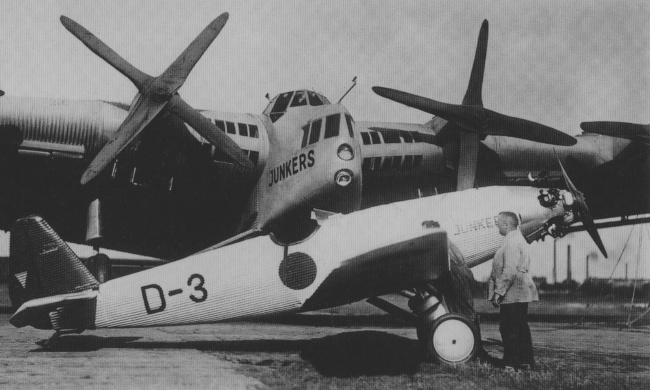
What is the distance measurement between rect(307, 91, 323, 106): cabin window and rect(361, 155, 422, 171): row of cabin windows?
6.90 feet

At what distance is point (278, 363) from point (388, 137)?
415 inches

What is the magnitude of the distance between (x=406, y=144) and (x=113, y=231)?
28.8 ft

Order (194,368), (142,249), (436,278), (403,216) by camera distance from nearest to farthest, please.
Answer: (194,368) < (436,278) < (403,216) < (142,249)

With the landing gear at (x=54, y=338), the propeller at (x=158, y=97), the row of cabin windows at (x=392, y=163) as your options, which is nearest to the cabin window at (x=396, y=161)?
the row of cabin windows at (x=392, y=163)

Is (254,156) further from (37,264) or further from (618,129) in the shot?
(618,129)

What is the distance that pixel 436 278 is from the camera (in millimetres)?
8031

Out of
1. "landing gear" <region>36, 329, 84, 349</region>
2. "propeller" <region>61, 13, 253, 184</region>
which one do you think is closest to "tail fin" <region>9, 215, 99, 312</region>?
"landing gear" <region>36, 329, 84, 349</region>

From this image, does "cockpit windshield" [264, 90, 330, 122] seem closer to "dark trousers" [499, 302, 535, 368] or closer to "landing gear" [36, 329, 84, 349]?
"landing gear" [36, 329, 84, 349]

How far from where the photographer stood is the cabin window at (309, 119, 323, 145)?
14.0 metres

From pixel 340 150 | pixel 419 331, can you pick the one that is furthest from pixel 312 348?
pixel 340 150

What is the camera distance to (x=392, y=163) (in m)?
16.9

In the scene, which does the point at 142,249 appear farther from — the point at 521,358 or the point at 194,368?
the point at 521,358

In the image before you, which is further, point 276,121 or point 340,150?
point 276,121

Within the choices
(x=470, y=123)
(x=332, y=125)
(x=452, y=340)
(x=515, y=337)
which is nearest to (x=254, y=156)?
(x=332, y=125)
